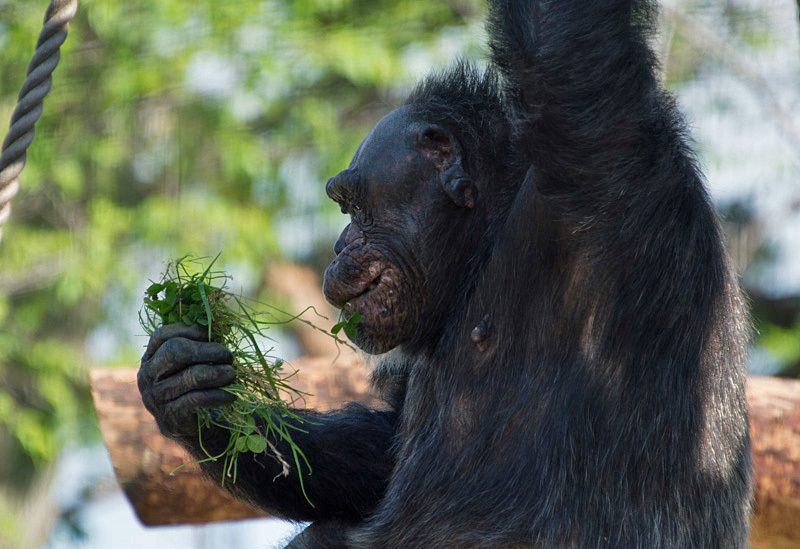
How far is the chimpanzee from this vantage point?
2.86 meters

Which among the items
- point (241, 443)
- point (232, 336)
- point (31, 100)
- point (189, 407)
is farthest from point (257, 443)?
point (31, 100)

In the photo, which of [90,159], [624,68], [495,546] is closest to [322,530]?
[495,546]

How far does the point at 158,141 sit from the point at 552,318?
867cm

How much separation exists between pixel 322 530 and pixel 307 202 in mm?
6958

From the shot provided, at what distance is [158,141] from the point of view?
430 inches

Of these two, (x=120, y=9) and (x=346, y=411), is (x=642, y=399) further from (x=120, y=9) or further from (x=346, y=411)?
(x=120, y=9)

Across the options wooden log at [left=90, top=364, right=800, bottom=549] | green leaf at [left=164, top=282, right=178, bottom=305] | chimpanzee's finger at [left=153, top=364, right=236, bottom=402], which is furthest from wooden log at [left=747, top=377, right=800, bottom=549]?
green leaf at [left=164, top=282, right=178, bottom=305]

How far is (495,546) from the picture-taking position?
3047 millimetres

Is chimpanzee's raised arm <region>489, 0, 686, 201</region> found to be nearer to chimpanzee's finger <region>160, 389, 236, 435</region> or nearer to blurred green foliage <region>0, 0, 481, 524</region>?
chimpanzee's finger <region>160, 389, 236, 435</region>

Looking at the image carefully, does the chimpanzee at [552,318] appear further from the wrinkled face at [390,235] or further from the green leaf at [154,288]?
the green leaf at [154,288]

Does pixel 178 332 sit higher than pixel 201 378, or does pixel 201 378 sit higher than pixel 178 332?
pixel 178 332

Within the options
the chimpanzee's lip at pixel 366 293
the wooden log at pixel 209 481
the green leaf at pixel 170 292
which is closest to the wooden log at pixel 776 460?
the wooden log at pixel 209 481

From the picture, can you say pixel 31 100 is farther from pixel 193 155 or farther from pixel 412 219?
pixel 193 155

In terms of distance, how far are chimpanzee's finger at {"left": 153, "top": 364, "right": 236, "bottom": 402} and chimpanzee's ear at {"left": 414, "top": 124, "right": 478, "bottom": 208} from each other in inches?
41.4
